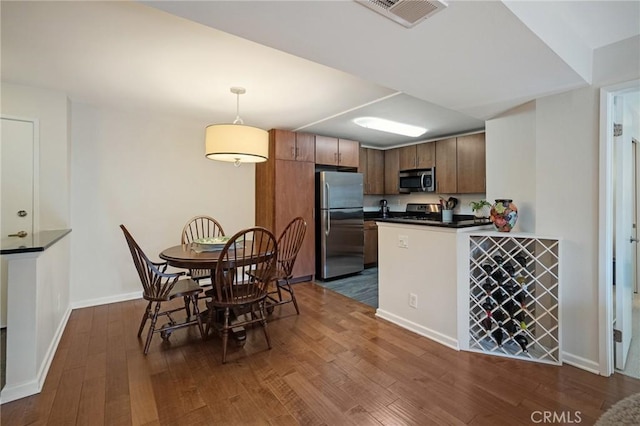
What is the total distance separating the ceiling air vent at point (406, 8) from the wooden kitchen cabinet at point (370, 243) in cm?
382

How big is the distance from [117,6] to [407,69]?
1.70m

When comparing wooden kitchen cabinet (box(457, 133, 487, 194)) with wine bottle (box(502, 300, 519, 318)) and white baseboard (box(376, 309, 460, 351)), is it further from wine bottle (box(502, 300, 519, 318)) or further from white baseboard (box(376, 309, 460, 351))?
white baseboard (box(376, 309, 460, 351))

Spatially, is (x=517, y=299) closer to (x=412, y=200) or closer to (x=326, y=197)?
(x=326, y=197)

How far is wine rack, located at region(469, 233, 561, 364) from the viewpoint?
2.15 metres

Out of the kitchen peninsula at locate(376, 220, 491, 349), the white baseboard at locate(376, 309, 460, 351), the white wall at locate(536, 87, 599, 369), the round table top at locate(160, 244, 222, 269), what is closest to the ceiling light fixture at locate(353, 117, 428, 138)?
the kitchen peninsula at locate(376, 220, 491, 349)

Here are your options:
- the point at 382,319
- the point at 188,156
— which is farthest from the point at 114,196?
the point at 382,319

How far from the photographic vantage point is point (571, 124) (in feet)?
6.80

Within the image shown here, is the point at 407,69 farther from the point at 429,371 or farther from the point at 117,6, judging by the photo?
the point at 429,371

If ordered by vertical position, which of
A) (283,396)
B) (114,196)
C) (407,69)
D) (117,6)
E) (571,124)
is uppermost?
(117,6)

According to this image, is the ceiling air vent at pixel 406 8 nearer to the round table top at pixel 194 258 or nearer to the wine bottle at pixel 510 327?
the round table top at pixel 194 258

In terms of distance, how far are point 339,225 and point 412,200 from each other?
186cm

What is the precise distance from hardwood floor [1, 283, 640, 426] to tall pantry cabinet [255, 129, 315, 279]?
1.72m

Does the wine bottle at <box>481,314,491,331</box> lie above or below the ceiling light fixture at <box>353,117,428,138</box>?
below

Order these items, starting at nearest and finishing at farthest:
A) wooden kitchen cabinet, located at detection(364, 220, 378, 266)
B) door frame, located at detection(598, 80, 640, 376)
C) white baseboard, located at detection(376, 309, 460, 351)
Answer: door frame, located at detection(598, 80, 640, 376) → white baseboard, located at detection(376, 309, 460, 351) → wooden kitchen cabinet, located at detection(364, 220, 378, 266)
